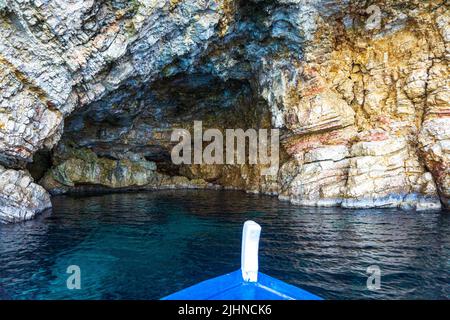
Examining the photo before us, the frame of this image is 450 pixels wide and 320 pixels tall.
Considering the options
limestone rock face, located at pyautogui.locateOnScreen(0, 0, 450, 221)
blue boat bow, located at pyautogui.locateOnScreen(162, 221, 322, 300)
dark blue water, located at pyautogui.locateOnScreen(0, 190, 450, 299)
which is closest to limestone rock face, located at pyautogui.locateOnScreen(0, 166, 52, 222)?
limestone rock face, located at pyautogui.locateOnScreen(0, 0, 450, 221)

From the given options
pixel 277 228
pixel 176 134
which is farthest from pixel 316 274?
pixel 176 134

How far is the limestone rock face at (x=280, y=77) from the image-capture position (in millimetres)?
21406

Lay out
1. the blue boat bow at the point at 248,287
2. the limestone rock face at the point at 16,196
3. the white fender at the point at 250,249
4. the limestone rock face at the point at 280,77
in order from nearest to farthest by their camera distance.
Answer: the white fender at the point at 250,249, the blue boat bow at the point at 248,287, the limestone rock face at the point at 280,77, the limestone rock face at the point at 16,196

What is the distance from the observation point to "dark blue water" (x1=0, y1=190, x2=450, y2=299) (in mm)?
12336

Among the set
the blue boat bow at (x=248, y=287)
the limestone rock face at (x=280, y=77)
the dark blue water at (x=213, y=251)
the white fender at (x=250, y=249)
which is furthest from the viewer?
the limestone rock face at (x=280, y=77)

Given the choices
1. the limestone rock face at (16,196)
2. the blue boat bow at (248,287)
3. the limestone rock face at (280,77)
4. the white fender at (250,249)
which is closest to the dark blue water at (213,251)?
the limestone rock face at (16,196)

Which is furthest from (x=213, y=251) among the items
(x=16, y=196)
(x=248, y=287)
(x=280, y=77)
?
(x=280, y=77)

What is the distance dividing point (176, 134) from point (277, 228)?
23.1 meters

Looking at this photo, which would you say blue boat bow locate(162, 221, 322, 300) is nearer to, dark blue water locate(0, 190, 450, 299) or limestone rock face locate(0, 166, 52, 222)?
dark blue water locate(0, 190, 450, 299)

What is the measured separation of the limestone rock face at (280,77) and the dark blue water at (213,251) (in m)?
3.39

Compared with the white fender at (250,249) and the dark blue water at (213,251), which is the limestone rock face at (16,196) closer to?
the dark blue water at (213,251)

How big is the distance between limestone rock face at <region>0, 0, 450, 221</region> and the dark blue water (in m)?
3.39

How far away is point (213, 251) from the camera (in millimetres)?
16312
